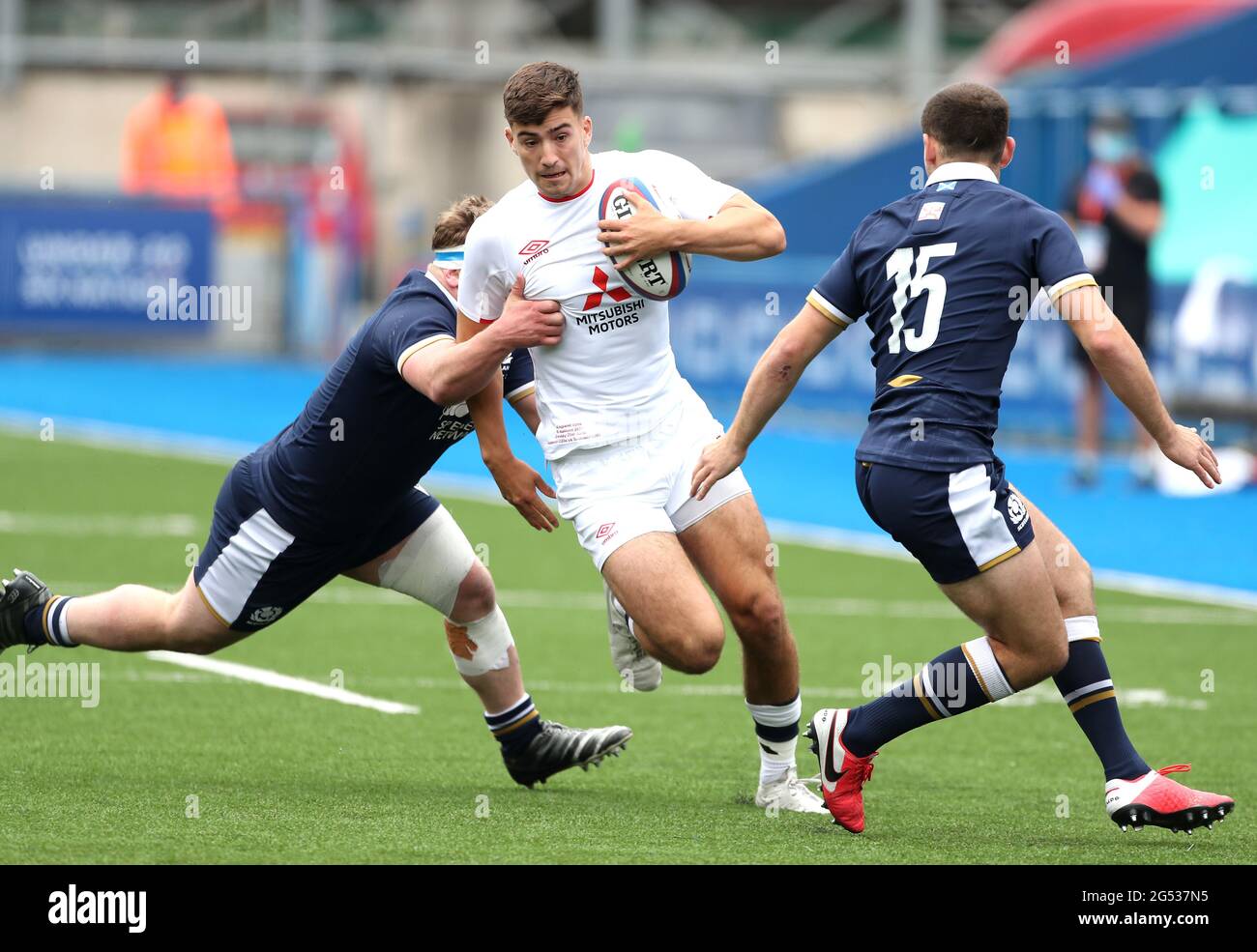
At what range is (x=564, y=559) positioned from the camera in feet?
44.7

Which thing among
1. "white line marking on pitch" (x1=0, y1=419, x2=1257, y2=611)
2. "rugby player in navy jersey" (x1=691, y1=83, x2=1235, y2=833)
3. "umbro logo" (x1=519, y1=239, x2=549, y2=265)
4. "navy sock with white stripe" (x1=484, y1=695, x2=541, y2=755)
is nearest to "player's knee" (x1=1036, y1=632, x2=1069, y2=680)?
"rugby player in navy jersey" (x1=691, y1=83, x2=1235, y2=833)

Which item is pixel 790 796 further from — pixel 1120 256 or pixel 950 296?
pixel 1120 256

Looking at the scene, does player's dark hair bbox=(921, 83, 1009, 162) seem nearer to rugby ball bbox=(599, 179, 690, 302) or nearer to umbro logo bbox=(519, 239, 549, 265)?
rugby ball bbox=(599, 179, 690, 302)

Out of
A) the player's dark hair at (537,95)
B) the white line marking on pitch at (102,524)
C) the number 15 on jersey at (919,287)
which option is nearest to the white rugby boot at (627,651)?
the number 15 on jersey at (919,287)

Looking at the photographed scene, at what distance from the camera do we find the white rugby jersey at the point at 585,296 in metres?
6.74

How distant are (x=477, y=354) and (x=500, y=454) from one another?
22.4 inches

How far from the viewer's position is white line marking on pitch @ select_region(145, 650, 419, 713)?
8.80 metres

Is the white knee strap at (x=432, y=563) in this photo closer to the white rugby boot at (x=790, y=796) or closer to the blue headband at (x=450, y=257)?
the blue headband at (x=450, y=257)

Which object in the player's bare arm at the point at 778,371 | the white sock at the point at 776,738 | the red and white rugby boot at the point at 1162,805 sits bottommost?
the red and white rugby boot at the point at 1162,805
